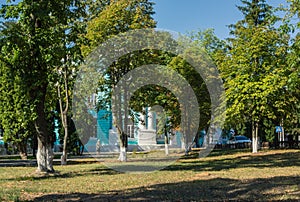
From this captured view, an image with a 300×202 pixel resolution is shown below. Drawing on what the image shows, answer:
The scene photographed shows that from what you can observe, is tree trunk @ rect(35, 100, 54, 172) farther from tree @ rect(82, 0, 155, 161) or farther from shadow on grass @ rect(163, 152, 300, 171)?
tree @ rect(82, 0, 155, 161)

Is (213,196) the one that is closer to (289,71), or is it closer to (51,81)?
(289,71)

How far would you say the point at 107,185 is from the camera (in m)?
12.5

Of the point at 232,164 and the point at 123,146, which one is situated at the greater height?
the point at 123,146

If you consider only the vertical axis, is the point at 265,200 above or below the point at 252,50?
below

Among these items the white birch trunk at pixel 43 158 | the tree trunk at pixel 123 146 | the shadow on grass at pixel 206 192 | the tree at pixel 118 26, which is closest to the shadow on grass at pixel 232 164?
the tree trunk at pixel 123 146

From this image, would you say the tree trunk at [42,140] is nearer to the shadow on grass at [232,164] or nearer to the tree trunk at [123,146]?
the shadow on grass at [232,164]

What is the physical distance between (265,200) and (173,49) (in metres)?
23.2

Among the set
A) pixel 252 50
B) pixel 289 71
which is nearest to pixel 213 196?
pixel 289 71

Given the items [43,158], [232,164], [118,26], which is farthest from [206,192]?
[118,26]

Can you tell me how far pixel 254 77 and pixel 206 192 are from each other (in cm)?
2081

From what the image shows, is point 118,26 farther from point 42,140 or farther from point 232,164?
point 232,164

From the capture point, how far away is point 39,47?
15273 mm

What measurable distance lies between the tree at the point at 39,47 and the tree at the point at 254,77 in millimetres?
16338

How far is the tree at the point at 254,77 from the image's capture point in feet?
95.4
